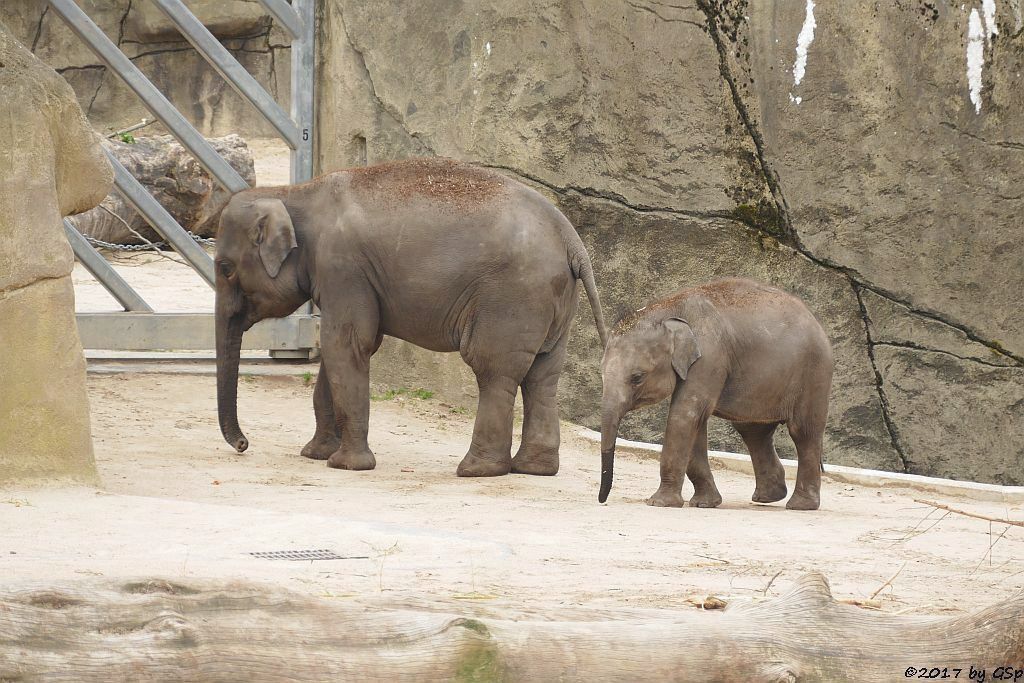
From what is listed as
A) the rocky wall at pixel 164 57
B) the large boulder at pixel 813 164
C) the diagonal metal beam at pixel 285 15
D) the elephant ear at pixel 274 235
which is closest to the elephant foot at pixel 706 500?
the elephant ear at pixel 274 235

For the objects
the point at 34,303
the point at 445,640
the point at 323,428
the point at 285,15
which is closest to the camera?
the point at 445,640

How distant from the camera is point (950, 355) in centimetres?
953

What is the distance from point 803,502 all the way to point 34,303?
3451mm

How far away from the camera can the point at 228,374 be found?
779cm

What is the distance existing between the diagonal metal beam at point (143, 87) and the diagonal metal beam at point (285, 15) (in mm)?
1051

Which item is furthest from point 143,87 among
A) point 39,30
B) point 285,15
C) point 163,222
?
point 39,30

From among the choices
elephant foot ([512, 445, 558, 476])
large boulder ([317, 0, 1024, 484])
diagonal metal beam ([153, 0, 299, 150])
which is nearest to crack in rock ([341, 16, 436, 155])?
large boulder ([317, 0, 1024, 484])

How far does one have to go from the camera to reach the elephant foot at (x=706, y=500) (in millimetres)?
6551

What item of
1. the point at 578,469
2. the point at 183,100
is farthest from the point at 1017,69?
the point at 183,100

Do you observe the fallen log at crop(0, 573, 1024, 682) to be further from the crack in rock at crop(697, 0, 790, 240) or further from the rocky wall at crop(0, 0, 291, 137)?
the rocky wall at crop(0, 0, 291, 137)

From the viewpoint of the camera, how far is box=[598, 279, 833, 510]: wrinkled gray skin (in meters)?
6.29

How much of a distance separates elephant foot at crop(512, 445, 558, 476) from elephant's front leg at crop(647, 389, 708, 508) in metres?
1.25

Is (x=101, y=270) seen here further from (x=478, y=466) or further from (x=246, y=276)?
(x=478, y=466)

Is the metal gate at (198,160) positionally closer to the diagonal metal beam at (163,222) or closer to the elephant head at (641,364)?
the diagonal metal beam at (163,222)
